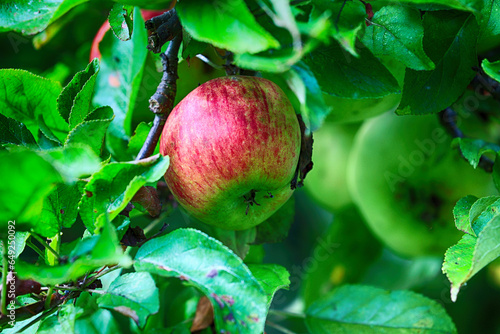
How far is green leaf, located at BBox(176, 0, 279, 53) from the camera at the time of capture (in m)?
0.44

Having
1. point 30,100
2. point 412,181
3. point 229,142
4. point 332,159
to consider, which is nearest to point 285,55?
point 229,142

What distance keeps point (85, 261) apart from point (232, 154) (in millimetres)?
214

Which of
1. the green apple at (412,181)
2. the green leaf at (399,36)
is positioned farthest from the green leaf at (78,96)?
the green apple at (412,181)

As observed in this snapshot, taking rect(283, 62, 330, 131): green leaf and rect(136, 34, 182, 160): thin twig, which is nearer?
rect(283, 62, 330, 131): green leaf

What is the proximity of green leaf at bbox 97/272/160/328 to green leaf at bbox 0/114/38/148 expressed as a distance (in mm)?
195

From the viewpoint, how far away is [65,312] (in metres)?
0.52

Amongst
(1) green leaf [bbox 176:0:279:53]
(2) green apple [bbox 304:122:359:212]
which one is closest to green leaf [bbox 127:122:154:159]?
(1) green leaf [bbox 176:0:279:53]

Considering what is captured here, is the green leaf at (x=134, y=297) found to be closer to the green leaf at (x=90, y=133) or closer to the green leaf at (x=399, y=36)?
the green leaf at (x=90, y=133)

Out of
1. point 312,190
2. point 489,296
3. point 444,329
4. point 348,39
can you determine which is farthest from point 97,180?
point 489,296

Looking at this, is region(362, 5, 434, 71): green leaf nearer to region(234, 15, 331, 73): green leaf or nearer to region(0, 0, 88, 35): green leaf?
region(234, 15, 331, 73): green leaf

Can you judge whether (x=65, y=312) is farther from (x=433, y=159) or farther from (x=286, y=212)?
(x=433, y=159)

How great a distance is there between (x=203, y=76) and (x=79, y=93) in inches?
10.7

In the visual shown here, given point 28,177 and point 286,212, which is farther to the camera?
point 286,212

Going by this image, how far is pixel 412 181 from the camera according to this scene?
0.98 meters
